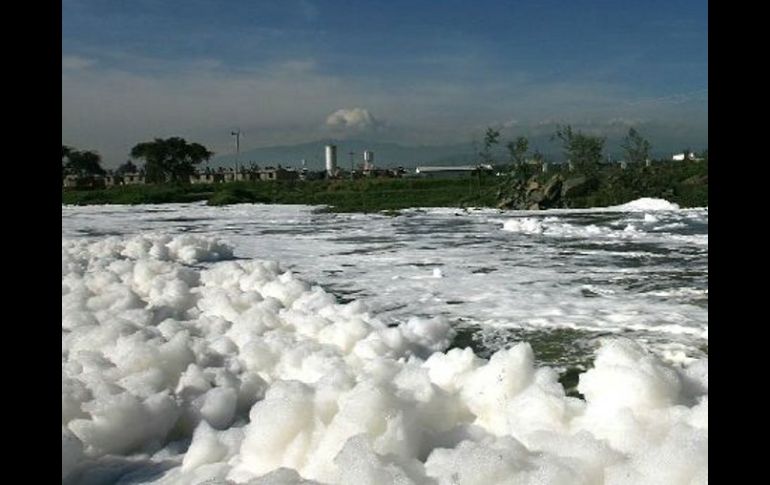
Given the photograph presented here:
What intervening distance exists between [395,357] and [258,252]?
659 cm

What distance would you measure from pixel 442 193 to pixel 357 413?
33.0 metres

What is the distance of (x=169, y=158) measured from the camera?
57.6 metres

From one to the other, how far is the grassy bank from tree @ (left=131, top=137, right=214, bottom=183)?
15885mm

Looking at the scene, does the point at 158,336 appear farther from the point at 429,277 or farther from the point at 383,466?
the point at 429,277

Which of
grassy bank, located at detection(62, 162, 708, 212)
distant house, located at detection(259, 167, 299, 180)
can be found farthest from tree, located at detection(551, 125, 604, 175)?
distant house, located at detection(259, 167, 299, 180)

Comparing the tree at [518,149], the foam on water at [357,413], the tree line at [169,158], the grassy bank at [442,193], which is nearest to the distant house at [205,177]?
the tree line at [169,158]

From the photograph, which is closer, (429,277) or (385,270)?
(429,277)

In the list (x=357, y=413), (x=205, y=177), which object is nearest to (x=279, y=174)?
(x=205, y=177)

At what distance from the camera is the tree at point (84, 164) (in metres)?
62.8

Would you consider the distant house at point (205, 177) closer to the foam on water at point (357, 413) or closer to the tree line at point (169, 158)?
the tree line at point (169, 158)

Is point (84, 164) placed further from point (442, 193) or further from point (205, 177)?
point (442, 193)

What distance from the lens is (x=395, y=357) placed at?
3475 mm
